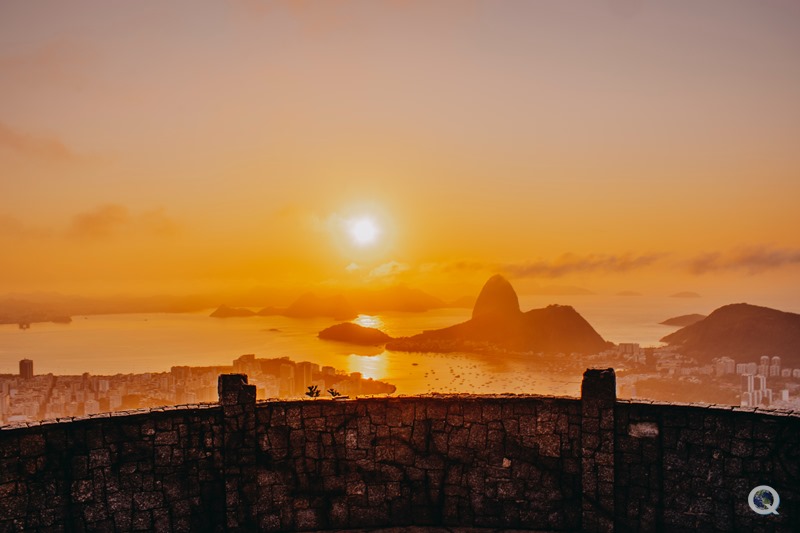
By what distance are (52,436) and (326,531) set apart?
3.44m

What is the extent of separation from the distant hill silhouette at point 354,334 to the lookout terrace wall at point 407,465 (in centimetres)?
3795

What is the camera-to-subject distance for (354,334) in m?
48.4

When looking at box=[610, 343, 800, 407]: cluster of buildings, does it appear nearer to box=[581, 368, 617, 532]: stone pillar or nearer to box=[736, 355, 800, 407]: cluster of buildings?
box=[736, 355, 800, 407]: cluster of buildings

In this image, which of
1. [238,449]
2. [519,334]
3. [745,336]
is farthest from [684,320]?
[238,449]

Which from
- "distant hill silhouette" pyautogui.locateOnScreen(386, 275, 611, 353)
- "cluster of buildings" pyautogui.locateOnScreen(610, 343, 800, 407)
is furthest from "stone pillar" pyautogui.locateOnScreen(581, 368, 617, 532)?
"distant hill silhouette" pyautogui.locateOnScreen(386, 275, 611, 353)

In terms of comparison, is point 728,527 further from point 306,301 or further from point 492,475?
point 306,301

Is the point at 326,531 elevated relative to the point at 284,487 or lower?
lower

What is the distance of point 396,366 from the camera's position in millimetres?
35062

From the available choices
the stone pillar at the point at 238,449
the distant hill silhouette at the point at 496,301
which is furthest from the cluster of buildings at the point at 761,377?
the distant hill silhouette at the point at 496,301

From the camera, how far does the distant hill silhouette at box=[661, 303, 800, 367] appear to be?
111ft

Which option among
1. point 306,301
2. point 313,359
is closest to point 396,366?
point 313,359

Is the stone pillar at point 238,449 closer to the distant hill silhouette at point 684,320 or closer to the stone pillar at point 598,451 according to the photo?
the stone pillar at point 598,451

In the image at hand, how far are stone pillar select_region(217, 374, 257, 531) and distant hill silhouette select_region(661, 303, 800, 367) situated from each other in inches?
1243

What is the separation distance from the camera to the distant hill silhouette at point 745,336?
33.8m
